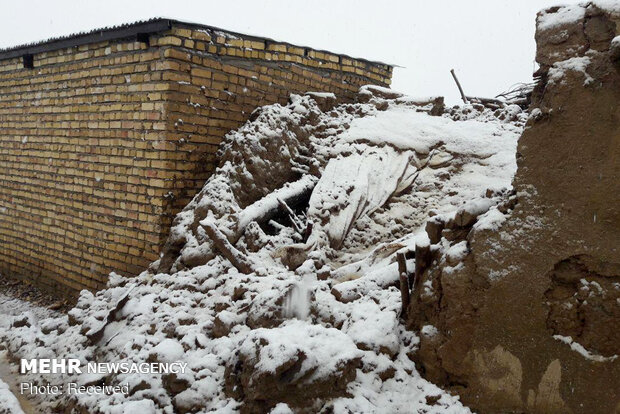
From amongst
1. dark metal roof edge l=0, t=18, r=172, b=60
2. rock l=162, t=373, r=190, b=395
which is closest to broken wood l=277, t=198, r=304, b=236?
rock l=162, t=373, r=190, b=395

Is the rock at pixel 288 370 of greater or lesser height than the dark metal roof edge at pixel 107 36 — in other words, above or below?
below

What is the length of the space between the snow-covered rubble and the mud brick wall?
0.31 m

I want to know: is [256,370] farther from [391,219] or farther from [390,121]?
[390,121]

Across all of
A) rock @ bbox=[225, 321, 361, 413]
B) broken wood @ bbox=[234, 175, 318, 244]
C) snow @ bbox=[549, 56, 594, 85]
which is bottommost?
rock @ bbox=[225, 321, 361, 413]

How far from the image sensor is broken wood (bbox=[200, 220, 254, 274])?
333cm

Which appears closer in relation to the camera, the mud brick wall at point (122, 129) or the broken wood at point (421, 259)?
the broken wood at point (421, 259)

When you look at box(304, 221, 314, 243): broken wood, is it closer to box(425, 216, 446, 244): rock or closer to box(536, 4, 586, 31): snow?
box(425, 216, 446, 244): rock

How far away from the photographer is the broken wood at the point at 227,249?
131 inches

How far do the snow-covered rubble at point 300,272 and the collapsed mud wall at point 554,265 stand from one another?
0.56 feet

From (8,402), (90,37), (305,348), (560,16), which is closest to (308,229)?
(305,348)

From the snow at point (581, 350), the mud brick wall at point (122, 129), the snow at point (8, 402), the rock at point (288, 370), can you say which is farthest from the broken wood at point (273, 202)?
the snow at point (581, 350)

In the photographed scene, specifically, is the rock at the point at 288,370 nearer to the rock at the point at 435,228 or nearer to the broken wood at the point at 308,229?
the rock at the point at 435,228

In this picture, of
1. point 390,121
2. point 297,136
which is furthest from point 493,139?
point 297,136

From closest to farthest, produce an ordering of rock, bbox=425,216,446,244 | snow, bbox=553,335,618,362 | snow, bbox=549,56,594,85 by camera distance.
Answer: snow, bbox=553,335,618,362 < snow, bbox=549,56,594,85 < rock, bbox=425,216,446,244
